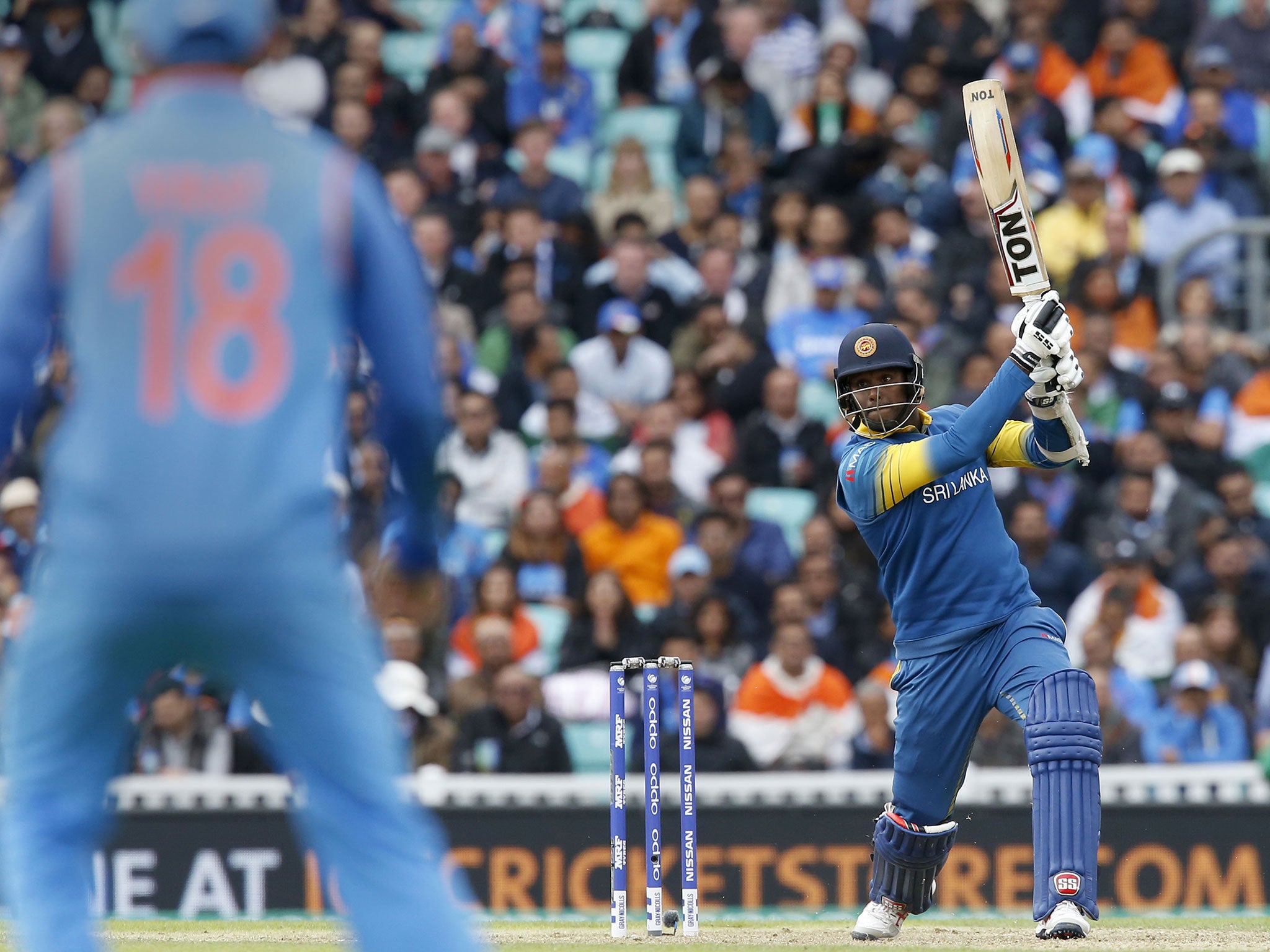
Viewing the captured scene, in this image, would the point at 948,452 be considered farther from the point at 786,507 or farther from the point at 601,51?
the point at 601,51

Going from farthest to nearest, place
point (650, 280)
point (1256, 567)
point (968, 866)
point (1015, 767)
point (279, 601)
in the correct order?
point (650, 280) < point (1256, 567) < point (1015, 767) < point (968, 866) < point (279, 601)

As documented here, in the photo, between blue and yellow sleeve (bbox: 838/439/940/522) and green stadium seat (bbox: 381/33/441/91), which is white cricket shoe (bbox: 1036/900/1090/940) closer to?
blue and yellow sleeve (bbox: 838/439/940/522)

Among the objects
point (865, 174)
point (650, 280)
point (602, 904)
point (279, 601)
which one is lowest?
point (602, 904)

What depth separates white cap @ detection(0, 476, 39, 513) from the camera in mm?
12094

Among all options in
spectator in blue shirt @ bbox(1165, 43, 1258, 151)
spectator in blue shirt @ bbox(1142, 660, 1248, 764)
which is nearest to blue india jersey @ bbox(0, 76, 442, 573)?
spectator in blue shirt @ bbox(1142, 660, 1248, 764)

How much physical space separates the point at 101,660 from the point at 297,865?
6725 mm

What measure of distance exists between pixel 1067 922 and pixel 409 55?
38.2ft

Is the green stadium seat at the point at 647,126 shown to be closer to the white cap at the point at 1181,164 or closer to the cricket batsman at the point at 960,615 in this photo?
the white cap at the point at 1181,164

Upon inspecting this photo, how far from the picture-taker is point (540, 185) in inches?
589

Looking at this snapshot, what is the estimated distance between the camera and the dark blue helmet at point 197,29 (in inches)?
145

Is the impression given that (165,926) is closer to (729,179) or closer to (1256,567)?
(1256,567)

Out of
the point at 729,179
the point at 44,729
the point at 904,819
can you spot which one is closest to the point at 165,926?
the point at 904,819

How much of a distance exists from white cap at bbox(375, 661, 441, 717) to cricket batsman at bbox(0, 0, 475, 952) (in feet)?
24.6

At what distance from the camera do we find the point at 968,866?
995cm
